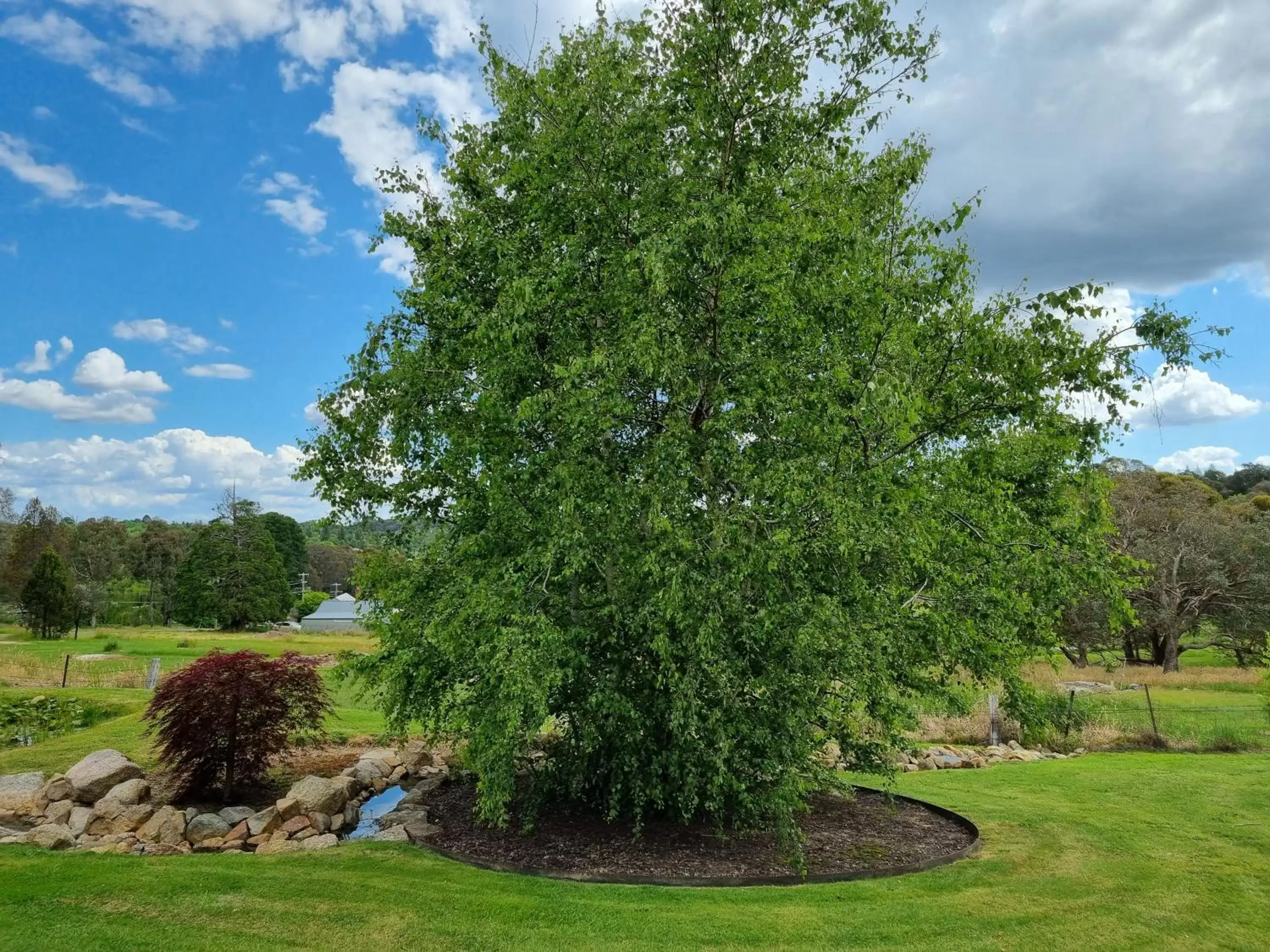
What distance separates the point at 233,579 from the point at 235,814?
4473 centimetres

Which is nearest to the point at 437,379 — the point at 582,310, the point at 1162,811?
the point at 582,310

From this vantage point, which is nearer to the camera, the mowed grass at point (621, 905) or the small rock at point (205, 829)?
the mowed grass at point (621, 905)

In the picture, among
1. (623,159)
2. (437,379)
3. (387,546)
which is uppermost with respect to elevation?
(623,159)

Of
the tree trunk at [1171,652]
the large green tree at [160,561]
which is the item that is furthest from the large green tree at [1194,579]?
the large green tree at [160,561]

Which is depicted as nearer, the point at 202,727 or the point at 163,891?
the point at 163,891

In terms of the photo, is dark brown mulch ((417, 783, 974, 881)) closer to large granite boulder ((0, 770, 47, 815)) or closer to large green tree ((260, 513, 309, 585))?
large granite boulder ((0, 770, 47, 815))

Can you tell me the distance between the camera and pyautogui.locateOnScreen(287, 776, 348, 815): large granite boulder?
944 centimetres

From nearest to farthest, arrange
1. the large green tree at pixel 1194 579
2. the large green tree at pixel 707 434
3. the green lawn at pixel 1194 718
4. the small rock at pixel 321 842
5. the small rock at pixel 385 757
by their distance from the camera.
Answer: the large green tree at pixel 707 434, the small rock at pixel 321 842, the small rock at pixel 385 757, the green lawn at pixel 1194 718, the large green tree at pixel 1194 579

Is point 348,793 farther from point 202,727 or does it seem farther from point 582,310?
point 582,310

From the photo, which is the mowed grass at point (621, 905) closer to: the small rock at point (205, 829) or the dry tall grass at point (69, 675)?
the small rock at point (205, 829)

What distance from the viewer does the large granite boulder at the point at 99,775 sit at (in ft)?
32.7

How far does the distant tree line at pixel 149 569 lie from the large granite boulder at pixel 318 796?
2479 cm

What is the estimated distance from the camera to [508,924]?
235 inches

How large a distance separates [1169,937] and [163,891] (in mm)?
7641
